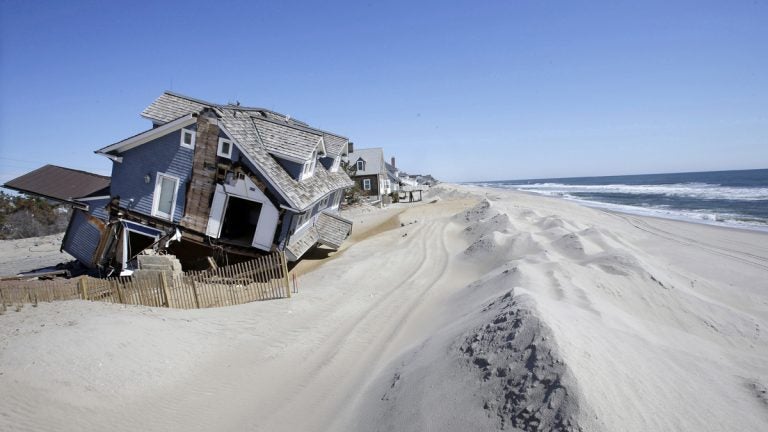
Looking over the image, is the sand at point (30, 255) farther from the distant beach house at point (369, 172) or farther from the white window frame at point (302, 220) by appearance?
the distant beach house at point (369, 172)

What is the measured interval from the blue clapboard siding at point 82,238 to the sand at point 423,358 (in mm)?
8966

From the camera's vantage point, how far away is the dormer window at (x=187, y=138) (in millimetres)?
18031

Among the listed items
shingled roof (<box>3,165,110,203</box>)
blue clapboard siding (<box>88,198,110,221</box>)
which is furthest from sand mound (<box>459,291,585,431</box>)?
shingled roof (<box>3,165,110,203</box>)

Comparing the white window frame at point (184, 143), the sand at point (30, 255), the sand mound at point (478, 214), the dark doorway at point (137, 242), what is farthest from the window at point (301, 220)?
the sand at point (30, 255)

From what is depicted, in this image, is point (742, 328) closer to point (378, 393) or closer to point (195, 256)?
point (378, 393)

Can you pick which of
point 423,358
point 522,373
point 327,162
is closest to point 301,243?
point 327,162

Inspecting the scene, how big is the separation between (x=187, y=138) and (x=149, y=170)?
2450 millimetres

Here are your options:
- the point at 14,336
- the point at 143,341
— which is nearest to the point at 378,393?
the point at 143,341

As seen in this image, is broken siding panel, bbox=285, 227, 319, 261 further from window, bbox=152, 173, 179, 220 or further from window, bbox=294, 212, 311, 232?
window, bbox=152, 173, 179, 220

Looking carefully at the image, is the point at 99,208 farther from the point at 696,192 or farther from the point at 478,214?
the point at 696,192

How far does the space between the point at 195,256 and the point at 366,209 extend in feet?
94.1

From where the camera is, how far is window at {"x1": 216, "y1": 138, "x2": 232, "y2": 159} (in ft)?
58.9

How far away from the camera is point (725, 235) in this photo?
89.4 feet

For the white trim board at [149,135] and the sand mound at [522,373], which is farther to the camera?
the white trim board at [149,135]
